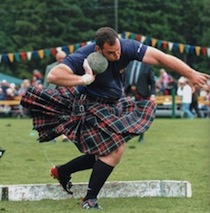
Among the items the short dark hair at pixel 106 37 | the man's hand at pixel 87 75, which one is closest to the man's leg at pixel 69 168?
the man's hand at pixel 87 75

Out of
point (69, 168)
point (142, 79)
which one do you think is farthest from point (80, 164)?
point (142, 79)

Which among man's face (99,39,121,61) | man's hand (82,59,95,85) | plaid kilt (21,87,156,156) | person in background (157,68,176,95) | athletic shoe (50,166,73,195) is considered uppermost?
man's face (99,39,121,61)

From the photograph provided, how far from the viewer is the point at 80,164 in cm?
596

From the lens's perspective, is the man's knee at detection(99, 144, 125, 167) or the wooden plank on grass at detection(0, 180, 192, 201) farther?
the wooden plank on grass at detection(0, 180, 192, 201)

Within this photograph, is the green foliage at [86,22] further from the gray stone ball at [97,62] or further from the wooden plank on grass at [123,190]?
the gray stone ball at [97,62]

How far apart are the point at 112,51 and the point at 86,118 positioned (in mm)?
594

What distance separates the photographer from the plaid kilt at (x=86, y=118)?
561 cm

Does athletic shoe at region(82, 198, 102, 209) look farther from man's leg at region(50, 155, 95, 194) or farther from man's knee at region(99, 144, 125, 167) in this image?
man's leg at region(50, 155, 95, 194)

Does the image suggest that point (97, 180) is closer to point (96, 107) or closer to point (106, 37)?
point (96, 107)

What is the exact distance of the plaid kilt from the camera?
5605mm

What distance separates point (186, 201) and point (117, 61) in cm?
116

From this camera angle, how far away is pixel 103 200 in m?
5.89

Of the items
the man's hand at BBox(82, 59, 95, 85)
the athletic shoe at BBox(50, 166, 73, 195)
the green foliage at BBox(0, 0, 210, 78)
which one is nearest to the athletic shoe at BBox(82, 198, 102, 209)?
the athletic shoe at BBox(50, 166, 73, 195)

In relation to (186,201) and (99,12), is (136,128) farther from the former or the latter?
(99,12)
